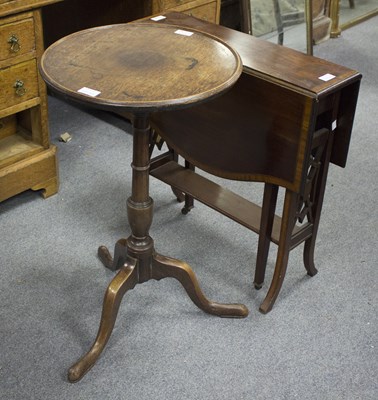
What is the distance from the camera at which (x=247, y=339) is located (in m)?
2.32

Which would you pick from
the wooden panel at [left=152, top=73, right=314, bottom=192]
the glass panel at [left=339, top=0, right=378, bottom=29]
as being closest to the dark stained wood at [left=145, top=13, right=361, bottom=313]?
the wooden panel at [left=152, top=73, right=314, bottom=192]

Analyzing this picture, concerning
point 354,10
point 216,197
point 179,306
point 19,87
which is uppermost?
Result: point 19,87

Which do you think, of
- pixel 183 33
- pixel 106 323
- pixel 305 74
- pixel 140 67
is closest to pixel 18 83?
pixel 183 33

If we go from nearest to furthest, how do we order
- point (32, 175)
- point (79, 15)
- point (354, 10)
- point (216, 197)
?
point (216, 197)
point (32, 175)
point (79, 15)
point (354, 10)

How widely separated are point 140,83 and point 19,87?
99 centimetres

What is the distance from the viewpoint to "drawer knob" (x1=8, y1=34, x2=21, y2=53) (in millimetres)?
2521

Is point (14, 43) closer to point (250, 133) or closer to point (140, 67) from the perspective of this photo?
point (140, 67)

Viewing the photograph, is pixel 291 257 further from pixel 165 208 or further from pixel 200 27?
Result: pixel 200 27

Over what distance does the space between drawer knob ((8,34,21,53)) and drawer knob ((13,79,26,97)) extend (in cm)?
12

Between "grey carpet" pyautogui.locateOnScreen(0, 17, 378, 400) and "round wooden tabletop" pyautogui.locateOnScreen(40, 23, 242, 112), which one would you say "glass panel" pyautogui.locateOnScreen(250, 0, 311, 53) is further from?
"round wooden tabletop" pyautogui.locateOnScreen(40, 23, 242, 112)

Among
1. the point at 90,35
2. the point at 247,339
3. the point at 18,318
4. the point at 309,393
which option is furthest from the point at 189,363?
the point at 90,35

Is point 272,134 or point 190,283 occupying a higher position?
point 272,134

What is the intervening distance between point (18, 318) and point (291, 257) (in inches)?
42.2

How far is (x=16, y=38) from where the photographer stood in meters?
2.53
